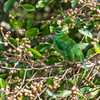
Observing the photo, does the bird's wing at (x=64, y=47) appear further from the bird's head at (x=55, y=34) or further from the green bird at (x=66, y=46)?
the bird's head at (x=55, y=34)

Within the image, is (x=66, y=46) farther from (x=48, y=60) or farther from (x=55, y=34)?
(x=48, y=60)

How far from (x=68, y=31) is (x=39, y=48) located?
51cm

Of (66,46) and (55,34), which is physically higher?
(55,34)

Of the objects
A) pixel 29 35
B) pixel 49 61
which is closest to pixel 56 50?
pixel 49 61

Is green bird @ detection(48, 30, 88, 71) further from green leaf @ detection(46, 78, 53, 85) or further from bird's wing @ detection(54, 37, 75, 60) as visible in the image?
green leaf @ detection(46, 78, 53, 85)

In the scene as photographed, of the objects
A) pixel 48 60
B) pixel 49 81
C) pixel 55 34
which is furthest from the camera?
pixel 55 34

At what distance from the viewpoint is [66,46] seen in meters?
2.93

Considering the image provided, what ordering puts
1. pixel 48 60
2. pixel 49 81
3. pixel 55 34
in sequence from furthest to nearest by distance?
pixel 55 34 < pixel 48 60 < pixel 49 81

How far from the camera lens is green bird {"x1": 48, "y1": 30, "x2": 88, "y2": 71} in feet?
9.07

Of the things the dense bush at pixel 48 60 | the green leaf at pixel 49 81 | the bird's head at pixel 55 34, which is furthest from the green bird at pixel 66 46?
the green leaf at pixel 49 81

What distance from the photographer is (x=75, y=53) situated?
2.78 m

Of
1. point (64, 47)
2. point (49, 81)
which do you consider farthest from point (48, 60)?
point (49, 81)

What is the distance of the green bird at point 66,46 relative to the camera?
2.76 meters

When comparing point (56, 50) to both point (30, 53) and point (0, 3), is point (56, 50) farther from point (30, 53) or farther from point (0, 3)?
point (0, 3)
